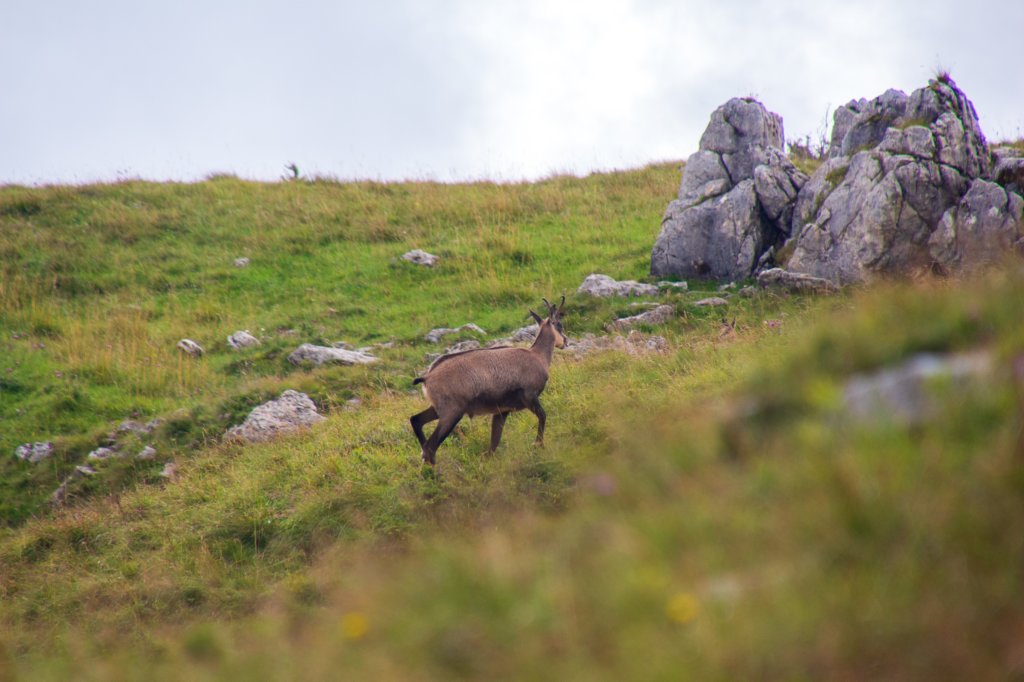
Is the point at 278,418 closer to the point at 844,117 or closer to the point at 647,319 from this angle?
the point at 647,319

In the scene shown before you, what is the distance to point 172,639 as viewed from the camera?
6.73 meters

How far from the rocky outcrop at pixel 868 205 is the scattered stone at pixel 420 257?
224 inches

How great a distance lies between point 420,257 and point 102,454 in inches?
399

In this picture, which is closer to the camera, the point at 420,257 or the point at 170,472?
the point at 170,472

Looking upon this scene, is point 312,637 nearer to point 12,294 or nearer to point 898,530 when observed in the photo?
point 898,530

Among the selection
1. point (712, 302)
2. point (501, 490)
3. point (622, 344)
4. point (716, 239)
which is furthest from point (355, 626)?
point (716, 239)

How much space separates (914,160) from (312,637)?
14.4 meters

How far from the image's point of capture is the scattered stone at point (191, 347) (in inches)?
673

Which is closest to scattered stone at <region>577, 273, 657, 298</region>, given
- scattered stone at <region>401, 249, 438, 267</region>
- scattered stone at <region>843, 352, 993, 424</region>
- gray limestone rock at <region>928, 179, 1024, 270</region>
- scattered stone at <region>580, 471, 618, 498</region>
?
scattered stone at <region>401, 249, 438, 267</region>

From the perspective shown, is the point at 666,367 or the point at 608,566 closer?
the point at 608,566

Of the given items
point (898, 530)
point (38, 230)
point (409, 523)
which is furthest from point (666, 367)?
point (38, 230)

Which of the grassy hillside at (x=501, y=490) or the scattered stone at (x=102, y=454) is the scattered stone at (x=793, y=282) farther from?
the scattered stone at (x=102, y=454)

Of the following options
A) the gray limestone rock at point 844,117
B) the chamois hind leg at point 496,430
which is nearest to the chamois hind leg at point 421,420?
the chamois hind leg at point 496,430

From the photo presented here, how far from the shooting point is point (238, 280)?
20938 mm
